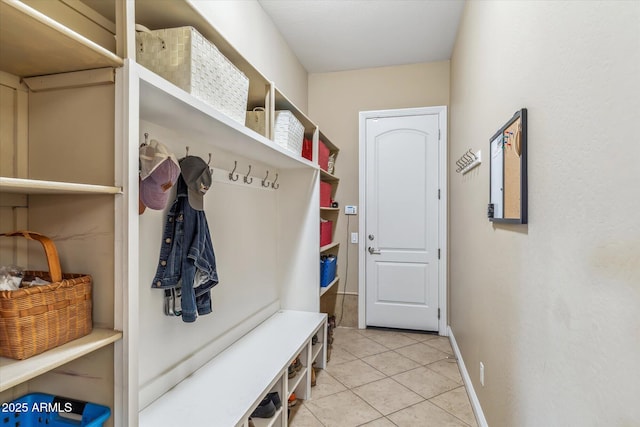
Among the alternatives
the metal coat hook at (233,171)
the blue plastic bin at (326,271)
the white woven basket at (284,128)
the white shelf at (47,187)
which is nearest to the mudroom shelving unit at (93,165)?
the white shelf at (47,187)

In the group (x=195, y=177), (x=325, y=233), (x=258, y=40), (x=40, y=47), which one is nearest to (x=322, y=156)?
(x=325, y=233)

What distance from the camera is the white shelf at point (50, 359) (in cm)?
71

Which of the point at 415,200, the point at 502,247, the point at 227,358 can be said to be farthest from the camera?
the point at 415,200

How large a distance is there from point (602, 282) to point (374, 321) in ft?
10.4

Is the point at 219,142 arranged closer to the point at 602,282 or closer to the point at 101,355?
the point at 101,355

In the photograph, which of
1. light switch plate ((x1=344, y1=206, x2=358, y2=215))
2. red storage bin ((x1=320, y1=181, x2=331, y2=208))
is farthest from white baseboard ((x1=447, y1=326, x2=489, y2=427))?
red storage bin ((x1=320, y1=181, x2=331, y2=208))

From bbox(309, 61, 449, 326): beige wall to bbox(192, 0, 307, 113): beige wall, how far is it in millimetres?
330

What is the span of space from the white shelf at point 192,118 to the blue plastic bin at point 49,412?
93 cm

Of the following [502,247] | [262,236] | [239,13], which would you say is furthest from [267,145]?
[502,247]

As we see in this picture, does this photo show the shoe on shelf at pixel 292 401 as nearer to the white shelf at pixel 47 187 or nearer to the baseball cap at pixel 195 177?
the baseball cap at pixel 195 177

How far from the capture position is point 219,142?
180cm

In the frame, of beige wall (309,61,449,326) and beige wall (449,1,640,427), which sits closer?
beige wall (449,1,640,427)

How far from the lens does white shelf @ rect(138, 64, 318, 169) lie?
106 centimetres

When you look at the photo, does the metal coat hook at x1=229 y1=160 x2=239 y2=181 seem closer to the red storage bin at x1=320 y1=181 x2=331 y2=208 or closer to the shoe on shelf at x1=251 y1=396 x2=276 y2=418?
the red storage bin at x1=320 y1=181 x2=331 y2=208
